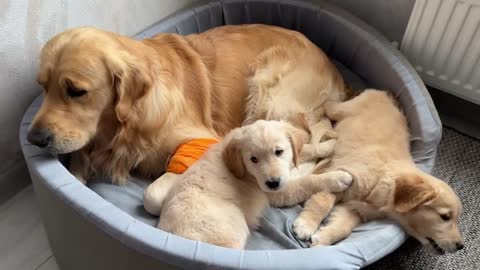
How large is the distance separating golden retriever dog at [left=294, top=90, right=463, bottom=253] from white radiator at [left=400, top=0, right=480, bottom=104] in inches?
19.3

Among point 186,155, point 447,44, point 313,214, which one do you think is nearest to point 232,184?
point 186,155

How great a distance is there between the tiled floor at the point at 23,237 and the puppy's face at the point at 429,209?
1404 millimetres

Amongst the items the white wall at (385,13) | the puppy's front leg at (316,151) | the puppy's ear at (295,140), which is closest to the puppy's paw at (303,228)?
the puppy's ear at (295,140)

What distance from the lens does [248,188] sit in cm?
171

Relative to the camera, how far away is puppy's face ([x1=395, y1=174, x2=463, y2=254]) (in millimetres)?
1668

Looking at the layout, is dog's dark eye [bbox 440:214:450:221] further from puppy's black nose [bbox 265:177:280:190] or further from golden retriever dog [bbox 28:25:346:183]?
golden retriever dog [bbox 28:25:346:183]

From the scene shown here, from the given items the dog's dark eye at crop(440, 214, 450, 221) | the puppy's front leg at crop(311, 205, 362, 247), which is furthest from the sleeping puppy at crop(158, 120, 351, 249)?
the dog's dark eye at crop(440, 214, 450, 221)

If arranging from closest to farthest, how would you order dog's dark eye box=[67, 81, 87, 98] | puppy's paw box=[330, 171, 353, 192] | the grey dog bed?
the grey dog bed < dog's dark eye box=[67, 81, 87, 98] < puppy's paw box=[330, 171, 353, 192]

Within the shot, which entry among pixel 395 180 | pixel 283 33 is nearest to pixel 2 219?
pixel 283 33

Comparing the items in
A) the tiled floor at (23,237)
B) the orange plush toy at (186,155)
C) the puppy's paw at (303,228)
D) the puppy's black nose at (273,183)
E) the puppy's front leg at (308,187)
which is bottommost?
the tiled floor at (23,237)

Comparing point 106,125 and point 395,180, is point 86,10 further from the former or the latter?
point 395,180

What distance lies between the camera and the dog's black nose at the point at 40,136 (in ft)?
5.16

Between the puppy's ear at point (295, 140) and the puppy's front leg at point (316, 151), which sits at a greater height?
the puppy's ear at point (295, 140)

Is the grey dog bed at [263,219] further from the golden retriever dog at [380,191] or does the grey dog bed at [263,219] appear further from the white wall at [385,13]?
the white wall at [385,13]
